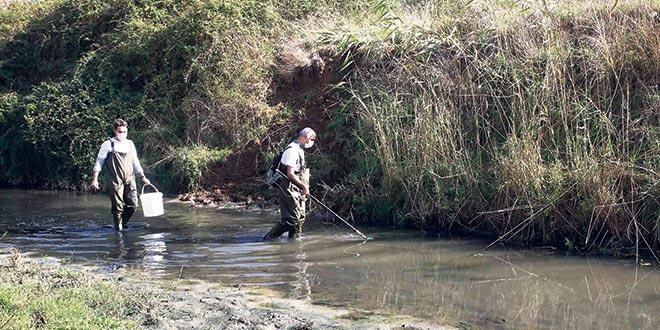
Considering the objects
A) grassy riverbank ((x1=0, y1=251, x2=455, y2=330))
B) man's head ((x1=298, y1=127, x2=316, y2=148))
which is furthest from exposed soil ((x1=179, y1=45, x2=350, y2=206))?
grassy riverbank ((x1=0, y1=251, x2=455, y2=330))

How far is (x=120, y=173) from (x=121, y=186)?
0.65 ft

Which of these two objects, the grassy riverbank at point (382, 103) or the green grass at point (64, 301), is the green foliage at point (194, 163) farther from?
the green grass at point (64, 301)

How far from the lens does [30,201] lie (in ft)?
58.0

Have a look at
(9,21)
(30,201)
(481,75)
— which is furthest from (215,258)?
(9,21)

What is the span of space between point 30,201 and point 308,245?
25.9 ft

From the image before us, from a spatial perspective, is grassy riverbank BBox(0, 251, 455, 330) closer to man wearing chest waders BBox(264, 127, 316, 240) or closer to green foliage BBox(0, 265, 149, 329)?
green foliage BBox(0, 265, 149, 329)

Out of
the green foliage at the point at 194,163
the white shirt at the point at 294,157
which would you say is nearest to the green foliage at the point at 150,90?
the green foliage at the point at 194,163

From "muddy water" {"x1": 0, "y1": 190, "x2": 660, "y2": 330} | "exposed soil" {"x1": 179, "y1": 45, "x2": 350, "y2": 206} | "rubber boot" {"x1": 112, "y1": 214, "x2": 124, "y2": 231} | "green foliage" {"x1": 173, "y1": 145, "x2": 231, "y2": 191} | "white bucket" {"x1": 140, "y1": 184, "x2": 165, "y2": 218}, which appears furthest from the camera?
"green foliage" {"x1": 173, "y1": 145, "x2": 231, "y2": 191}

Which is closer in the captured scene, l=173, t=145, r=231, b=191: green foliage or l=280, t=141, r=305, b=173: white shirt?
l=280, t=141, r=305, b=173: white shirt

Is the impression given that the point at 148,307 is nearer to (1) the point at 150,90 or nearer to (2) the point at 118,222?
(2) the point at 118,222

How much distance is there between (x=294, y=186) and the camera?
40.2 feet

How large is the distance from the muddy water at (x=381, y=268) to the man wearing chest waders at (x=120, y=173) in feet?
1.02

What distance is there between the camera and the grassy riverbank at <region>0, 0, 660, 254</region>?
1163 centimetres

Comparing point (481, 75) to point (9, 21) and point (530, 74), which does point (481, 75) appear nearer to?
point (530, 74)
